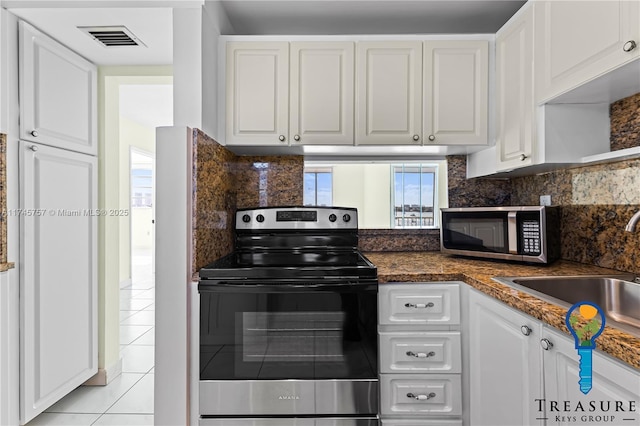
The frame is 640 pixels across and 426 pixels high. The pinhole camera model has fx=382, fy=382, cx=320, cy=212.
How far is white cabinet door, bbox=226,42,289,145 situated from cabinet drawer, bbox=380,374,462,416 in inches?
52.0

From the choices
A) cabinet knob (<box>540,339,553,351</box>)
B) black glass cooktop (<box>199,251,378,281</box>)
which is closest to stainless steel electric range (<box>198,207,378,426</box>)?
black glass cooktop (<box>199,251,378,281</box>)

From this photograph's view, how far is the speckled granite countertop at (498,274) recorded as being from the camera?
0.86 m

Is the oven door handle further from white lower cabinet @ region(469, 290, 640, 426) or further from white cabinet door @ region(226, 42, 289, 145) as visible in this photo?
white cabinet door @ region(226, 42, 289, 145)

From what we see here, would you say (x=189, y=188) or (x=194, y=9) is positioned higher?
(x=194, y=9)

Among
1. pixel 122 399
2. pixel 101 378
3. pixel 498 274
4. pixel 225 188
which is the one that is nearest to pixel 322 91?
pixel 225 188

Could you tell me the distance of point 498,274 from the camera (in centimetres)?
162

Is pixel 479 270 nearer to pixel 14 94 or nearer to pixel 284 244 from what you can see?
pixel 284 244

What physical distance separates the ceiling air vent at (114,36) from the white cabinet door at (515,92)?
197 centimetres

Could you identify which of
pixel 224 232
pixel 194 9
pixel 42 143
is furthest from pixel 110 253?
pixel 194 9

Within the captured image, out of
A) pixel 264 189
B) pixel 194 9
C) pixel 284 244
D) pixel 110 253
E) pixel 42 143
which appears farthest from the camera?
pixel 110 253

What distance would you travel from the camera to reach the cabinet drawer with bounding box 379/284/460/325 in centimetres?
167

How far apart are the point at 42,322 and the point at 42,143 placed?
962 millimetres

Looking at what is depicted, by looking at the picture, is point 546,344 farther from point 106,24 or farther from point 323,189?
point 106,24

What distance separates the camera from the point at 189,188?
1.67m
